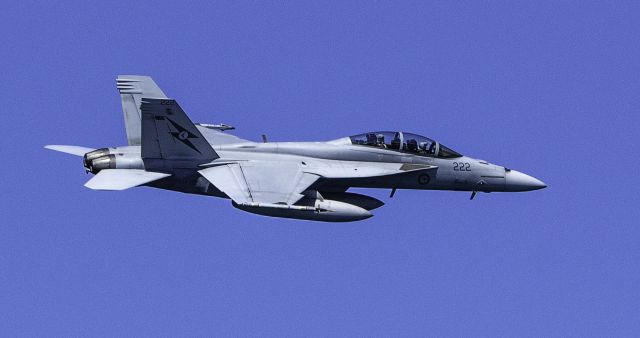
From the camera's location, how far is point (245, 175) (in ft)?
112

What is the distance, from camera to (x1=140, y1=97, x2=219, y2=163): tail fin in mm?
33688

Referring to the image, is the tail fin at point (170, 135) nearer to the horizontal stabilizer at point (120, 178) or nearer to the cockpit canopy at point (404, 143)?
the horizontal stabilizer at point (120, 178)

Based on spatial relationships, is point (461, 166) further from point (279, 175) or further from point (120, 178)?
point (120, 178)

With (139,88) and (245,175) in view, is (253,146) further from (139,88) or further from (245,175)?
(139,88)

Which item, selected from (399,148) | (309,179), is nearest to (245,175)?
(309,179)

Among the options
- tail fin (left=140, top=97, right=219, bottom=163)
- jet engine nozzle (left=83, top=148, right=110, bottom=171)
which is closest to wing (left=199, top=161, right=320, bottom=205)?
tail fin (left=140, top=97, right=219, bottom=163)

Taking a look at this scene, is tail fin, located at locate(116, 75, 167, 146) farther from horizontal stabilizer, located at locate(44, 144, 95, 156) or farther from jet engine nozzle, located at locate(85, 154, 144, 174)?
jet engine nozzle, located at locate(85, 154, 144, 174)

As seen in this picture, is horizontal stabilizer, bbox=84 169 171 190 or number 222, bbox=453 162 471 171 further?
number 222, bbox=453 162 471 171

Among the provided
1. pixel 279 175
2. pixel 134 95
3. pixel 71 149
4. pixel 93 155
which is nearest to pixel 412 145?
pixel 279 175

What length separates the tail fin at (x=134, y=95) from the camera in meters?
36.3

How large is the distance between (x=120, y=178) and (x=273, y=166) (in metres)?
4.05

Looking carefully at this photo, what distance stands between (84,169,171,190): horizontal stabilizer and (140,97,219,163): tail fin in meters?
0.49

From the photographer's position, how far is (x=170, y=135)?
112 ft

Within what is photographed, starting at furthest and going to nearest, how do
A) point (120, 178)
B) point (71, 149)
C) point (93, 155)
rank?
point (71, 149), point (93, 155), point (120, 178)
